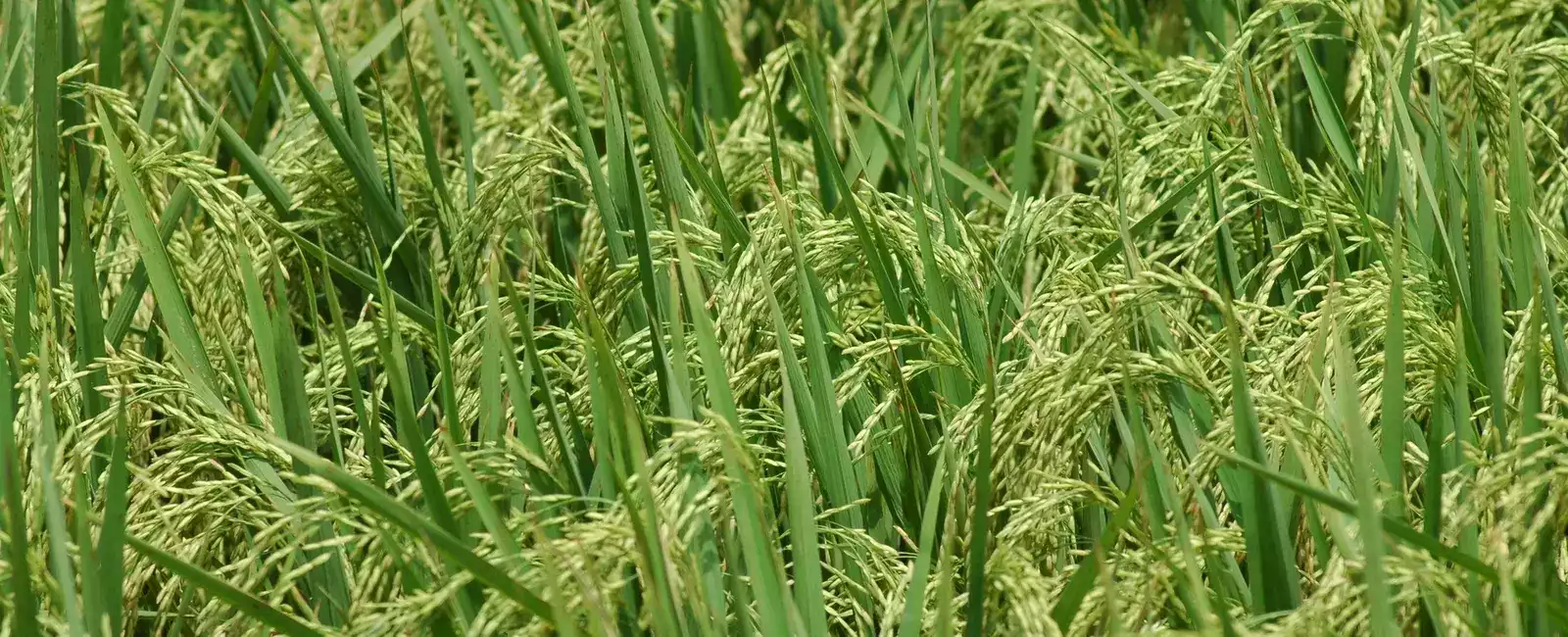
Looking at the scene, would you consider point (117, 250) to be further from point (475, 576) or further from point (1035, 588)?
point (1035, 588)

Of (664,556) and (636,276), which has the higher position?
(636,276)

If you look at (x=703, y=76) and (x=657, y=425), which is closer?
(x=657, y=425)

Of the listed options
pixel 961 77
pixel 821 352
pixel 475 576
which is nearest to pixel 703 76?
pixel 961 77

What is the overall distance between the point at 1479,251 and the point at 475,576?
0.87 metres

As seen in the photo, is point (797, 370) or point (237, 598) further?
point (797, 370)

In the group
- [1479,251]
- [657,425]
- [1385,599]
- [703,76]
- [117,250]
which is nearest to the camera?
[1385,599]

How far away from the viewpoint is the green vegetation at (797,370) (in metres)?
1.12

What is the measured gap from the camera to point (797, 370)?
1.28 m

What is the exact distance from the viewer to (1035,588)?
1105 millimetres

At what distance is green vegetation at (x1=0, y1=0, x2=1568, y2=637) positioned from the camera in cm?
112

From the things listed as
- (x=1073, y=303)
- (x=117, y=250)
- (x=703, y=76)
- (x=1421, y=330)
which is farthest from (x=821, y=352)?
(x=703, y=76)

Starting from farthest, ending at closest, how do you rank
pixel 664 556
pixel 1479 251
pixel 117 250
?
pixel 117 250 → pixel 1479 251 → pixel 664 556

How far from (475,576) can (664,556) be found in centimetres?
13

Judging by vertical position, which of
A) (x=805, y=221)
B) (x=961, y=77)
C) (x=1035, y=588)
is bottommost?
(x=1035, y=588)
